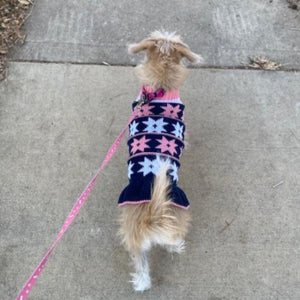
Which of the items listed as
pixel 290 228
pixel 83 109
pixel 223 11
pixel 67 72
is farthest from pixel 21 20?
pixel 290 228

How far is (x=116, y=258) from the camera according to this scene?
2.84 m

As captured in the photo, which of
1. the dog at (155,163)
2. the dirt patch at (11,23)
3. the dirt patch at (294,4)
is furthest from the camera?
the dirt patch at (294,4)

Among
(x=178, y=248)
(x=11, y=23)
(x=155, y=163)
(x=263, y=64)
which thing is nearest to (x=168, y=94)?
(x=155, y=163)

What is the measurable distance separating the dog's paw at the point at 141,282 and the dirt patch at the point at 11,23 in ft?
8.94

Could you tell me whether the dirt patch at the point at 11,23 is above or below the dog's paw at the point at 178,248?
above

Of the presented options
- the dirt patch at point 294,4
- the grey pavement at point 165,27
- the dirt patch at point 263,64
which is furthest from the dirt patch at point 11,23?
the dirt patch at point 294,4

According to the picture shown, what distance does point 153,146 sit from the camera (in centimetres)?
247

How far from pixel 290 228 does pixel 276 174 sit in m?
0.56

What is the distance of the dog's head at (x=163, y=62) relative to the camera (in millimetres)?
2848

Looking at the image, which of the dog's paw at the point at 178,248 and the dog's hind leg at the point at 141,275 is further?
the dog's paw at the point at 178,248

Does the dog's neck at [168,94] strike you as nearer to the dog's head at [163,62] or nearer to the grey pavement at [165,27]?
the dog's head at [163,62]

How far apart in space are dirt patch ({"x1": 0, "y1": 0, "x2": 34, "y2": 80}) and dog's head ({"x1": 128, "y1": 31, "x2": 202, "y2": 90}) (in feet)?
6.28

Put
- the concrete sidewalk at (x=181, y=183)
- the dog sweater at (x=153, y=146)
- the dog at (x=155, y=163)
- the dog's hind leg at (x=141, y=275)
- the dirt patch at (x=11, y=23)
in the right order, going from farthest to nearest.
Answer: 1. the dirt patch at (x=11, y=23)
2. the concrete sidewalk at (x=181, y=183)
3. the dog's hind leg at (x=141, y=275)
4. the dog sweater at (x=153, y=146)
5. the dog at (x=155, y=163)

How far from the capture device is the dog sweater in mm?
2309
